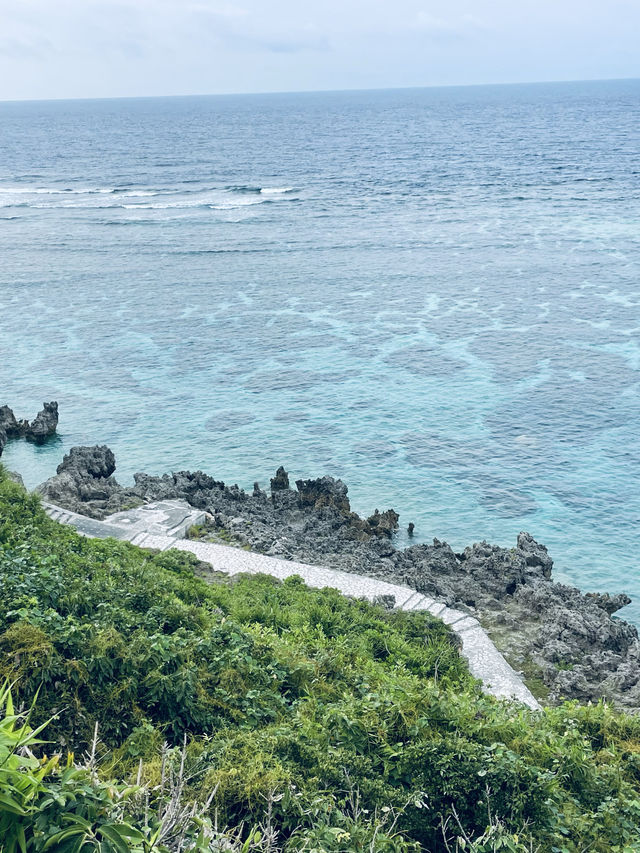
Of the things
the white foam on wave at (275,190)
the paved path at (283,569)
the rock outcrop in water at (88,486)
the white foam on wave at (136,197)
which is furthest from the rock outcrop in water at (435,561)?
the white foam on wave at (275,190)

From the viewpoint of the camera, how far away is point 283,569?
24.2 metres

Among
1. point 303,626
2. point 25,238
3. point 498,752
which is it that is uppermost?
point 25,238

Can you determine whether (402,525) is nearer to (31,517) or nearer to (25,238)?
(31,517)

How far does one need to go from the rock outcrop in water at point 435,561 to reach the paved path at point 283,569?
2.85 feet

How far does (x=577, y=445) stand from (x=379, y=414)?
30.9 ft

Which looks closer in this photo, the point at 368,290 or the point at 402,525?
the point at 402,525

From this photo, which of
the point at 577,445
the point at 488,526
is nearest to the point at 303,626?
the point at 488,526

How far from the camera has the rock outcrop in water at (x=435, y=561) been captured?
20.9 m

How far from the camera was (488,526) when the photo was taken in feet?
97.0

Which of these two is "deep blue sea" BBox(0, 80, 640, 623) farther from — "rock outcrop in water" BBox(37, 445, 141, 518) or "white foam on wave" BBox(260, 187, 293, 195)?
"rock outcrop in water" BBox(37, 445, 141, 518)

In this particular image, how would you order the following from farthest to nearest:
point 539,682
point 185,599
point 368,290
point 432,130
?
point 432,130, point 368,290, point 539,682, point 185,599

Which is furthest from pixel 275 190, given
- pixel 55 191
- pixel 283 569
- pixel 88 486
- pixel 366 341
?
pixel 283 569

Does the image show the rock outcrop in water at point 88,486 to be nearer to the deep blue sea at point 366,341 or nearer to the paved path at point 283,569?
the paved path at point 283,569

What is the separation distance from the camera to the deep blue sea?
32781 millimetres
